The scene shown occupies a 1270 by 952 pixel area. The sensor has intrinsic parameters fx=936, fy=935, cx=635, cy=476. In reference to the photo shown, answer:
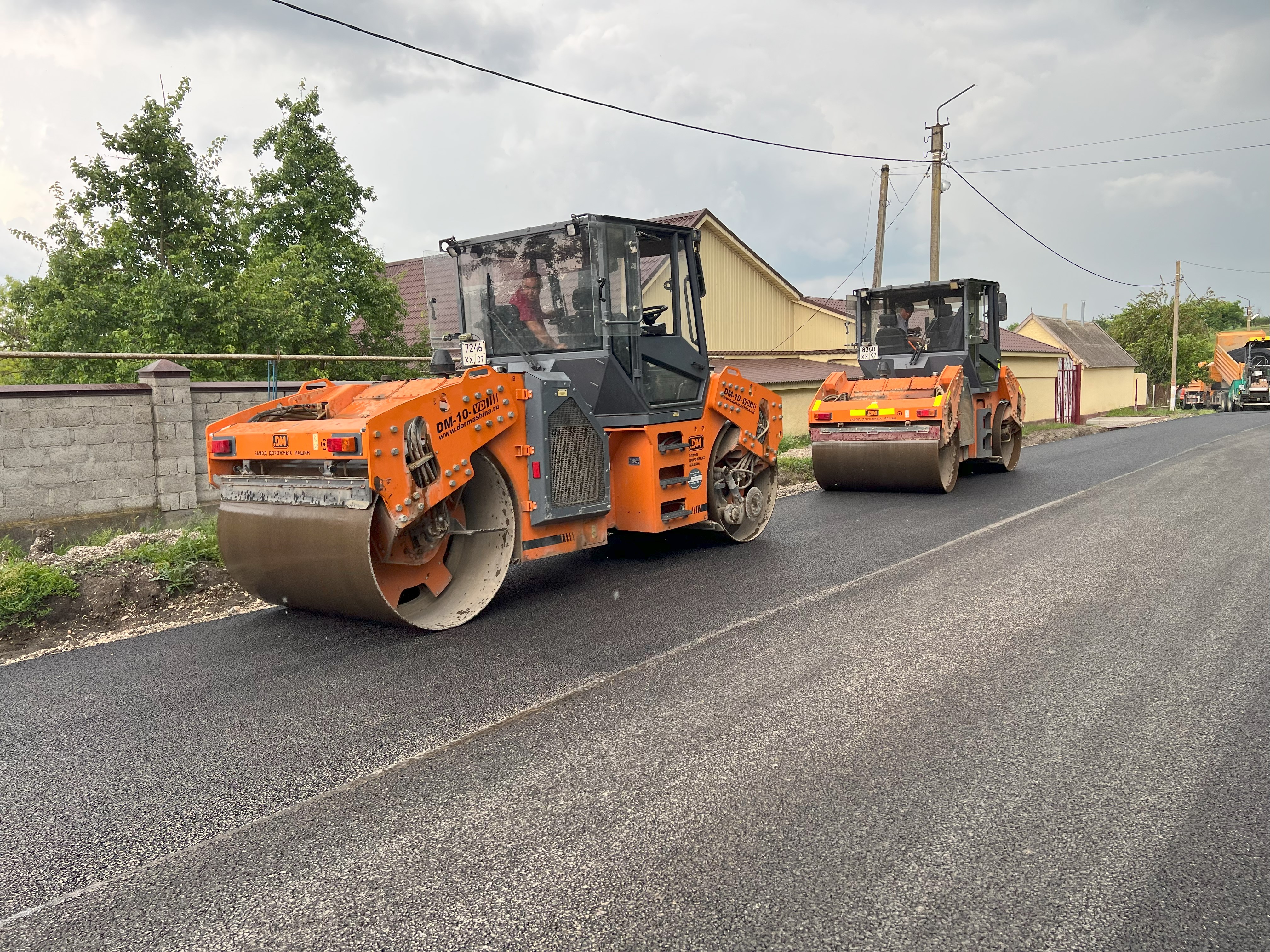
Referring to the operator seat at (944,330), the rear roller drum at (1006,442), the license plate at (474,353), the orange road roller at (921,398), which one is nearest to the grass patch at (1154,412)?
the rear roller drum at (1006,442)

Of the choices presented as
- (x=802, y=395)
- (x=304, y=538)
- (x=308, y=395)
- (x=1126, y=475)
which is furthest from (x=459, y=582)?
(x=802, y=395)

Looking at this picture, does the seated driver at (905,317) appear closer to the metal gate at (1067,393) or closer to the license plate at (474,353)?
the license plate at (474,353)

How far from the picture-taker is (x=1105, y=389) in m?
39.4

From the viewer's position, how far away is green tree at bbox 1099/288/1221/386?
48688 millimetres

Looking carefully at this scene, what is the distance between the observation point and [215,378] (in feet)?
41.4

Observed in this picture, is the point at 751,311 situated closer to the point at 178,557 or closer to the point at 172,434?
the point at 172,434

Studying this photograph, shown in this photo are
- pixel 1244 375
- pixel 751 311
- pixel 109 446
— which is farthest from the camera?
pixel 1244 375

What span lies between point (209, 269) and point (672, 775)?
46.5 ft

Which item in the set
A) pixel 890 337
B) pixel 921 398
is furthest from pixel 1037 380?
pixel 921 398

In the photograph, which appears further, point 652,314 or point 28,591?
point 652,314

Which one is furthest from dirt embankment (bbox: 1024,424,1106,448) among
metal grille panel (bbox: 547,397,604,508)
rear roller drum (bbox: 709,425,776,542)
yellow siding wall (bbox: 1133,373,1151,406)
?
yellow siding wall (bbox: 1133,373,1151,406)

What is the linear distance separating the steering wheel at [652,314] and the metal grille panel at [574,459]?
3.55 ft

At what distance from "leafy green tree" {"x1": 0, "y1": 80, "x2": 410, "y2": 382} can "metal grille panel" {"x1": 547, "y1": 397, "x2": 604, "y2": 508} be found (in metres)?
7.08

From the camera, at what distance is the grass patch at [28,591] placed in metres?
5.46
